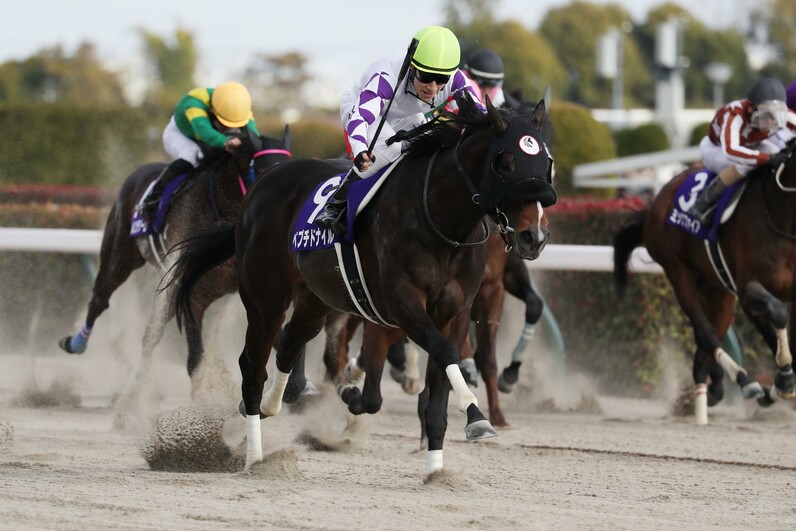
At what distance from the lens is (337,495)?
5.48 metres

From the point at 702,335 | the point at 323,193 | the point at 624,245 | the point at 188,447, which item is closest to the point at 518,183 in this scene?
the point at 323,193

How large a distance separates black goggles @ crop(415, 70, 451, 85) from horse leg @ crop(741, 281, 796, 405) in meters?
3.04

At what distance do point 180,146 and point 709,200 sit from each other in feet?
11.1

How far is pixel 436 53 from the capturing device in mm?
5754

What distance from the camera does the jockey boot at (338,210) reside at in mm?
5871

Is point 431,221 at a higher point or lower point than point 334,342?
higher

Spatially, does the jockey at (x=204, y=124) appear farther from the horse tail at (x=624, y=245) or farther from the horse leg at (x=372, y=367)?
the horse tail at (x=624, y=245)

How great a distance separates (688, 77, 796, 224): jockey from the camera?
27.5ft

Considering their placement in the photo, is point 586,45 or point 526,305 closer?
point 526,305

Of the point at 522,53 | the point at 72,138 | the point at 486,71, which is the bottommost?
the point at 486,71

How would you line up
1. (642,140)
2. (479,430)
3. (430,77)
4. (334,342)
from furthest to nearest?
(642,140)
(334,342)
(430,77)
(479,430)

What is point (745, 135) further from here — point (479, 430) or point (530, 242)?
point (479, 430)

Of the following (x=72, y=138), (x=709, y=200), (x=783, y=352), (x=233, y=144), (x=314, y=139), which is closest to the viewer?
(x=783, y=352)

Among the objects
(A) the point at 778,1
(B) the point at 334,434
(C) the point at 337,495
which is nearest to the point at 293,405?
(B) the point at 334,434
